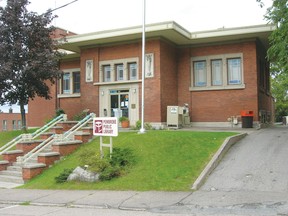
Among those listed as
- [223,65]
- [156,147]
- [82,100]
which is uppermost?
[223,65]

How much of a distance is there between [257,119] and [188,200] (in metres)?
15.0

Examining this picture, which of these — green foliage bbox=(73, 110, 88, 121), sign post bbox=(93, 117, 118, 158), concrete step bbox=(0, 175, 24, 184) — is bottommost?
concrete step bbox=(0, 175, 24, 184)

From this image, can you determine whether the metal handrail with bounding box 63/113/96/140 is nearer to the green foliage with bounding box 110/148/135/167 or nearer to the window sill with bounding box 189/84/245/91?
the green foliage with bounding box 110/148/135/167

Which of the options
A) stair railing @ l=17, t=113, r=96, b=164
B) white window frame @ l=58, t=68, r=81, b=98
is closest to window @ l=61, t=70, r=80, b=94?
white window frame @ l=58, t=68, r=81, b=98

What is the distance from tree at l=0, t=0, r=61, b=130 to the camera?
20562mm

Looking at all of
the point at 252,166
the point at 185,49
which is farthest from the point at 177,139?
the point at 185,49

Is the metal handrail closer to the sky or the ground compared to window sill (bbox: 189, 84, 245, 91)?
closer to the ground

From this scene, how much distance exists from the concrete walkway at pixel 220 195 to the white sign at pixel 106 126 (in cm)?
310

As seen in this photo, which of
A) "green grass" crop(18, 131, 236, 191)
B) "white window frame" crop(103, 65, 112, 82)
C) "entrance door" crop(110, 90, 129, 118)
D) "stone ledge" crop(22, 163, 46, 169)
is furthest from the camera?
"white window frame" crop(103, 65, 112, 82)

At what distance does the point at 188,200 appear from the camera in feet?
33.4

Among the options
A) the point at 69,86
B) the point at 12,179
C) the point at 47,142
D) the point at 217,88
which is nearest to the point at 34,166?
the point at 12,179

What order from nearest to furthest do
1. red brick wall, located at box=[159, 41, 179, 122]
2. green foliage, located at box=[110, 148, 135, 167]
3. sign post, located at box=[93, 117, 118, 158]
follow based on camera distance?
1. green foliage, located at box=[110, 148, 135, 167]
2. sign post, located at box=[93, 117, 118, 158]
3. red brick wall, located at box=[159, 41, 179, 122]

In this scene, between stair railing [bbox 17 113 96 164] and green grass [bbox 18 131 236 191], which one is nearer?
green grass [bbox 18 131 236 191]

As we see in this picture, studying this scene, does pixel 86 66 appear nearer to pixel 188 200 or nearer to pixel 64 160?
pixel 64 160
